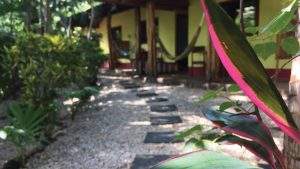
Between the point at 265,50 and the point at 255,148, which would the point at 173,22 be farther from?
the point at 255,148

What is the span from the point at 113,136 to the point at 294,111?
3101 millimetres

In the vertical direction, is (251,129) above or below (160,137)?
above

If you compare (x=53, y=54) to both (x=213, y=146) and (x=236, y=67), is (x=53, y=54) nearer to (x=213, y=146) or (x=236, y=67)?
(x=213, y=146)

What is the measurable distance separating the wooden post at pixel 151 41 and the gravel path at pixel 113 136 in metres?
1.91

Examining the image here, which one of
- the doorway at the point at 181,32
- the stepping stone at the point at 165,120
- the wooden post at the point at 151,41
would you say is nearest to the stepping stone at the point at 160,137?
the stepping stone at the point at 165,120

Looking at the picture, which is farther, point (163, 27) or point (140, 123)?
point (163, 27)

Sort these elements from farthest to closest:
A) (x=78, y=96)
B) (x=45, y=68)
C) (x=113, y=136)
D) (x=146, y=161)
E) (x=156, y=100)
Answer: (x=156, y=100), (x=78, y=96), (x=45, y=68), (x=113, y=136), (x=146, y=161)

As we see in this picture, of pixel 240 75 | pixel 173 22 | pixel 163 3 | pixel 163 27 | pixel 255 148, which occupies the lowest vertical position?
pixel 255 148

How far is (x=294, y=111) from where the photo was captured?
631mm

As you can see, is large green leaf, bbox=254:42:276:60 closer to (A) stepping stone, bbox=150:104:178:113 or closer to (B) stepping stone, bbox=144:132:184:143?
(B) stepping stone, bbox=144:132:184:143

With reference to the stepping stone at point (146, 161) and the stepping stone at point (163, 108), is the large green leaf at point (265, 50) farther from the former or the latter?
the stepping stone at point (163, 108)

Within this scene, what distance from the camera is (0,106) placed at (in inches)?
220

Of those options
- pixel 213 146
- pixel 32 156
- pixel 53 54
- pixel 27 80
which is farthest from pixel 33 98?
pixel 213 146

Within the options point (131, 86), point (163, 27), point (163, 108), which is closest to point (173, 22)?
point (163, 27)
